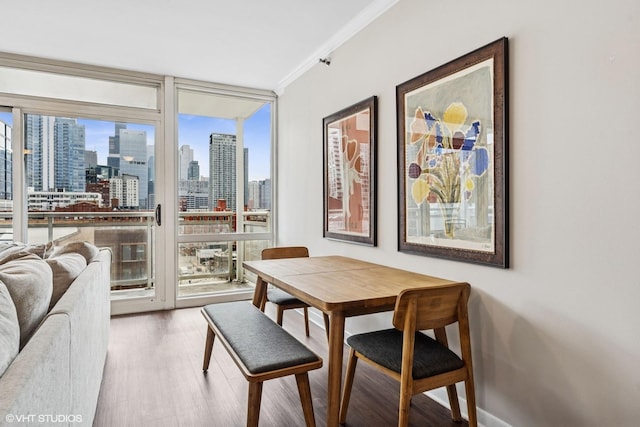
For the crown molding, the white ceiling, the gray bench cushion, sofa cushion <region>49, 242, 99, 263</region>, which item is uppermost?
the white ceiling

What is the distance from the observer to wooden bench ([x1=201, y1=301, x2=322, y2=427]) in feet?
5.42

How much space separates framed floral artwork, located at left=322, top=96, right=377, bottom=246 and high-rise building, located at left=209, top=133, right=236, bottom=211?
151 cm

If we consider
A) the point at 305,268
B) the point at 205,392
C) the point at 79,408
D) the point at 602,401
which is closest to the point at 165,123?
the point at 305,268

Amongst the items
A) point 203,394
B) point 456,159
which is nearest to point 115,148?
point 203,394

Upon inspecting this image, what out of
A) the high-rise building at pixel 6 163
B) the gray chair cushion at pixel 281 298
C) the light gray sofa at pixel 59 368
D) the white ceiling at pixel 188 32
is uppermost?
the white ceiling at pixel 188 32

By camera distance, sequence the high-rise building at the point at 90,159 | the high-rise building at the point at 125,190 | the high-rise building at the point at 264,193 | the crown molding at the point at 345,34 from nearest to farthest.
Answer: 1. the crown molding at the point at 345,34
2. the high-rise building at the point at 90,159
3. the high-rise building at the point at 125,190
4. the high-rise building at the point at 264,193

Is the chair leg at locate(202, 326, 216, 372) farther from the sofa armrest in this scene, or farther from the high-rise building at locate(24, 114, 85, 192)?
the high-rise building at locate(24, 114, 85, 192)

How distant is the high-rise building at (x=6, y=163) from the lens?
354 centimetres

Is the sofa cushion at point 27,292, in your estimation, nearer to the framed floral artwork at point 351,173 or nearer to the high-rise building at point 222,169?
the framed floral artwork at point 351,173

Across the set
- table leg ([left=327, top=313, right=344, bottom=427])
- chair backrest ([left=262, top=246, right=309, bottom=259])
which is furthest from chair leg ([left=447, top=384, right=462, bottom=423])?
chair backrest ([left=262, top=246, right=309, bottom=259])

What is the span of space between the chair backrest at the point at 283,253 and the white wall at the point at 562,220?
1276 mm

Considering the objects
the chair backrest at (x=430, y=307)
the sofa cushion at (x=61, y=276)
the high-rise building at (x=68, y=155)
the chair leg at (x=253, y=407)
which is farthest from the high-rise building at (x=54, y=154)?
the chair backrest at (x=430, y=307)

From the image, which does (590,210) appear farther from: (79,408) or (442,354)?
(79,408)

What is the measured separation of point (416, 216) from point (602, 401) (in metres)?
1.25
